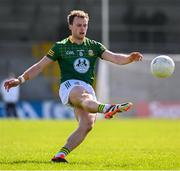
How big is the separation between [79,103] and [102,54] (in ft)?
3.80

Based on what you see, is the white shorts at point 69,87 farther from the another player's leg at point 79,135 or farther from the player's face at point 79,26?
the player's face at point 79,26

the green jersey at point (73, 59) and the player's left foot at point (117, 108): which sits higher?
the green jersey at point (73, 59)

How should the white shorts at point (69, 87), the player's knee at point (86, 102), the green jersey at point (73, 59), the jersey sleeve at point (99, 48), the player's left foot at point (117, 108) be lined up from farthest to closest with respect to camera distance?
the jersey sleeve at point (99, 48), the green jersey at point (73, 59), the white shorts at point (69, 87), the player's knee at point (86, 102), the player's left foot at point (117, 108)

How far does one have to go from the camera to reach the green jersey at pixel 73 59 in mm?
11062

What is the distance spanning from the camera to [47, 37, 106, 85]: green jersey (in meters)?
11.1

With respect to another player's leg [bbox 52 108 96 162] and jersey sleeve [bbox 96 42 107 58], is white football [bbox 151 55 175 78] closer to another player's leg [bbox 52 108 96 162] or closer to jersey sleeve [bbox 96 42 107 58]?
jersey sleeve [bbox 96 42 107 58]

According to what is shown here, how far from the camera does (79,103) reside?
420 inches

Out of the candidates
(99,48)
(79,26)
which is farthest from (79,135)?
(79,26)

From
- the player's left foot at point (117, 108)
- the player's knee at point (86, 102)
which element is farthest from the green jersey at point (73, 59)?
the player's left foot at point (117, 108)

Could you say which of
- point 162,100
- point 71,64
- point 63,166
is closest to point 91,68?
point 71,64

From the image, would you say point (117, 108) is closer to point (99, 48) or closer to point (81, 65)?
point (81, 65)

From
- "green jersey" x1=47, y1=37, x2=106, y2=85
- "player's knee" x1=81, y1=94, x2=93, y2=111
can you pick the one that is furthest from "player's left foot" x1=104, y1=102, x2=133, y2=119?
"green jersey" x1=47, y1=37, x2=106, y2=85

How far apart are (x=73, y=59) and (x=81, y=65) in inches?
6.4

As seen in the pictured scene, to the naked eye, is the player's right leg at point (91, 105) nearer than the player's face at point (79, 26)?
Yes
